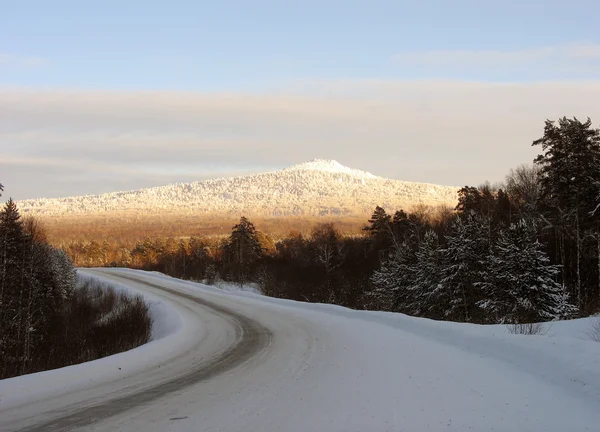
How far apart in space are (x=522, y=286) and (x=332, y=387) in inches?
841

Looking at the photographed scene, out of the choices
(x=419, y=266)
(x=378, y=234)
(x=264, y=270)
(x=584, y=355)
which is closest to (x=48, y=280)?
(x=264, y=270)

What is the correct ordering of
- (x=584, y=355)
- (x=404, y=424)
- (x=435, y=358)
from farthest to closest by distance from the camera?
(x=435, y=358)
(x=584, y=355)
(x=404, y=424)

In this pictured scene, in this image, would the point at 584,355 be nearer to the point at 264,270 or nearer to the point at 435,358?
the point at 435,358

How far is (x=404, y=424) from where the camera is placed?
6285 millimetres

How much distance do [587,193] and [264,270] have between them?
4408 cm

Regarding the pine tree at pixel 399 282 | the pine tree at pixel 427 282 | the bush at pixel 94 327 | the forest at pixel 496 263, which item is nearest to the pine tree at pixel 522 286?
the forest at pixel 496 263

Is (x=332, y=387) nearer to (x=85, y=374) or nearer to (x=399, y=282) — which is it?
(x=85, y=374)

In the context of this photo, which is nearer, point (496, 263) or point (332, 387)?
point (332, 387)

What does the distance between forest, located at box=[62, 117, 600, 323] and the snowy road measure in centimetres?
1450

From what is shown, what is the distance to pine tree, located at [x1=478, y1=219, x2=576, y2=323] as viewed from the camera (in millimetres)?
25750

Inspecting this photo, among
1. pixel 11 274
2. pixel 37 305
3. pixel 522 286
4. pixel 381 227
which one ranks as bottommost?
pixel 37 305

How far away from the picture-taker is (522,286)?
2658 centimetres

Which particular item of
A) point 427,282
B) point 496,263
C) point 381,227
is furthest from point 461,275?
point 381,227

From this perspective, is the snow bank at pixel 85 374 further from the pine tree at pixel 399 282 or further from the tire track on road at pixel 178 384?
the pine tree at pixel 399 282
